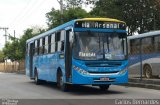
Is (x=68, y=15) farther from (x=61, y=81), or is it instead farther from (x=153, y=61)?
(x=61, y=81)

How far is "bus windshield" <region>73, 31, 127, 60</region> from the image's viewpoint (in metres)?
17.5

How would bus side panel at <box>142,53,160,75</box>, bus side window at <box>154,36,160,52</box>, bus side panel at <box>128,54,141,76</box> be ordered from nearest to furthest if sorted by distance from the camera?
bus side window at <box>154,36,160,52</box> → bus side panel at <box>142,53,160,75</box> → bus side panel at <box>128,54,141,76</box>

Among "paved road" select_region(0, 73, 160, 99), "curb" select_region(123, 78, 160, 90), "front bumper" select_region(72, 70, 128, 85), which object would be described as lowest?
"paved road" select_region(0, 73, 160, 99)

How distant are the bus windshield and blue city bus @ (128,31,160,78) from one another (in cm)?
618

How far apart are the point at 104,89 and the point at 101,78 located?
289 cm

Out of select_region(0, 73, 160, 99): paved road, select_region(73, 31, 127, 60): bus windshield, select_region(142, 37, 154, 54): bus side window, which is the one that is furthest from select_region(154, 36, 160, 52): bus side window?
select_region(73, 31, 127, 60): bus windshield

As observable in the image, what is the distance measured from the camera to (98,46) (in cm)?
1764

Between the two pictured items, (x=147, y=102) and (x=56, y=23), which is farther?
(x=56, y=23)

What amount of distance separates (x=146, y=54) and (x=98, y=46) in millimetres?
9328

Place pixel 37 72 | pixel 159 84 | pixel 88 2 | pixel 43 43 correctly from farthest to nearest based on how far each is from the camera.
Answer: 1. pixel 88 2
2. pixel 37 72
3. pixel 43 43
4. pixel 159 84

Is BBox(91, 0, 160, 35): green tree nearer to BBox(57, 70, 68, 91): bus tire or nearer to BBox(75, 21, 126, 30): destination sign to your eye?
BBox(57, 70, 68, 91): bus tire

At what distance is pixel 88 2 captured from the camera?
145ft

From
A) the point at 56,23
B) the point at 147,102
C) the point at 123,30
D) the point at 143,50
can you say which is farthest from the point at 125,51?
the point at 56,23

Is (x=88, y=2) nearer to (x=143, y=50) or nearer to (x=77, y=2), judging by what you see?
(x=77, y=2)
